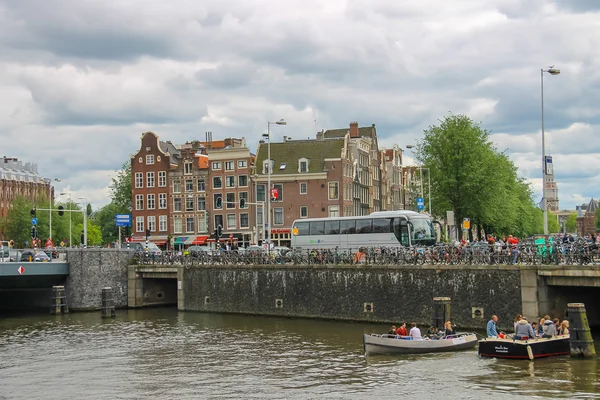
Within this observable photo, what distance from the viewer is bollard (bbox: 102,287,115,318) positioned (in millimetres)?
60875

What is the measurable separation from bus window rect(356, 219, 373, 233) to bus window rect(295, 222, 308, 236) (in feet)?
18.9

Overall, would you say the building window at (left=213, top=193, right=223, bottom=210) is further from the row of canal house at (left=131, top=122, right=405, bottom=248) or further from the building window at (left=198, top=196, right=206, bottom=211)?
the building window at (left=198, top=196, right=206, bottom=211)

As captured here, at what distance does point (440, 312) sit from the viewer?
4309cm

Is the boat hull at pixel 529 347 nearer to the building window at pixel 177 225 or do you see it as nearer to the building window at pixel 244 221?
the building window at pixel 244 221

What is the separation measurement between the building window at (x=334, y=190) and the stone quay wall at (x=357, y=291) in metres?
35.1

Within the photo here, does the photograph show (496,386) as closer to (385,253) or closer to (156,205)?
(385,253)

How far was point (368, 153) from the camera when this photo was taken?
110 m

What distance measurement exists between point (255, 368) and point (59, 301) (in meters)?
31.5

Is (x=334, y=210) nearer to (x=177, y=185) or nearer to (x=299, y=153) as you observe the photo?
(x=299, y=153)

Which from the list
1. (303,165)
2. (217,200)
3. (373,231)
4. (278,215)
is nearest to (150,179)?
(217,200)

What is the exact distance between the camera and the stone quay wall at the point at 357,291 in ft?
150

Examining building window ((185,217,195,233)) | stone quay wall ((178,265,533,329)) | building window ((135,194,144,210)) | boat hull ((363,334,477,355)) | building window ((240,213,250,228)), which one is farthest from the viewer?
building window ((135,194,144,210))

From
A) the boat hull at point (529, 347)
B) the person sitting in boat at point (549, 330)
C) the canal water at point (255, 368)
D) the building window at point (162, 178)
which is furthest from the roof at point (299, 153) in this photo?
the boat hull at point (529, 347)

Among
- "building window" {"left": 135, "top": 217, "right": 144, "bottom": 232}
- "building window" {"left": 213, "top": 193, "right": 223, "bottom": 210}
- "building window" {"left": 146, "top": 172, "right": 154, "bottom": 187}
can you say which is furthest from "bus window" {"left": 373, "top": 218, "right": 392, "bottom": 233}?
"building window" {"left": 135, "top": 217, "right": 144, "bottom": 232}
